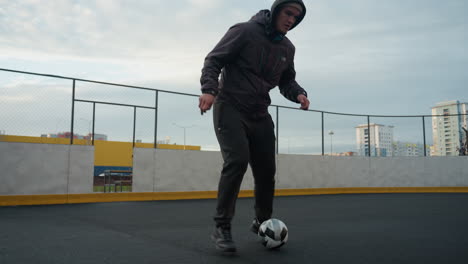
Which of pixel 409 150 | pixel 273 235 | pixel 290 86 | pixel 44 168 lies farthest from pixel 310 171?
pixel 273 235

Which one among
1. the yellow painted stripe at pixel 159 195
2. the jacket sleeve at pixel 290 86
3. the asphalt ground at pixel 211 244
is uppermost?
the jacket sleeve at pixel 290 86

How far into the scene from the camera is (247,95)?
3102mm

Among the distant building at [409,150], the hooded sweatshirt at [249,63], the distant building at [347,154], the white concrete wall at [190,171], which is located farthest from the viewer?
the distant building at [409,150]

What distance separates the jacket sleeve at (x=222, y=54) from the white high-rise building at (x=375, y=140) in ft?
36.6

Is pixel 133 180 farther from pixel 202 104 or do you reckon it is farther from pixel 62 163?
pixel 202 104

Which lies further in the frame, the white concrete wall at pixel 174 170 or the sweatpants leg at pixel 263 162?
the white concrete wall at pixel 174 170

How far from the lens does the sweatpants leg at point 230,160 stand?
2.96m

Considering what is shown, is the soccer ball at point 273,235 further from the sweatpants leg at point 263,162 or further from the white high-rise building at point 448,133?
the white high-rise building at point 448,133

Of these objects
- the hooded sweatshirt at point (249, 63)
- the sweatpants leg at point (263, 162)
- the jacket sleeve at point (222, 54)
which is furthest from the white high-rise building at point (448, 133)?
the jacket sleeve at point (222, 54)

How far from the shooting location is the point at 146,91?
398 inches

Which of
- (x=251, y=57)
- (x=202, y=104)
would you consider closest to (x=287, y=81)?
(x=251, y=57)

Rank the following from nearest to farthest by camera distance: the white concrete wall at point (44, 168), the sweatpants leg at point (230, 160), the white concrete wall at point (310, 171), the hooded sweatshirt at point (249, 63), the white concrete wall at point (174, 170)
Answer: the sweatpants leg at point (230, 160)
the hooded sweatshirt at point (249, 63)
the white concrete wall at point (44, 168)
the white concrete wall at point (174, 170)
the white concrete wall at point (310, 171)

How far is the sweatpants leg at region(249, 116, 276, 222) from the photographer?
322cm

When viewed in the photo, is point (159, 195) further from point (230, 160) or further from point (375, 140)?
point (375, 140)
